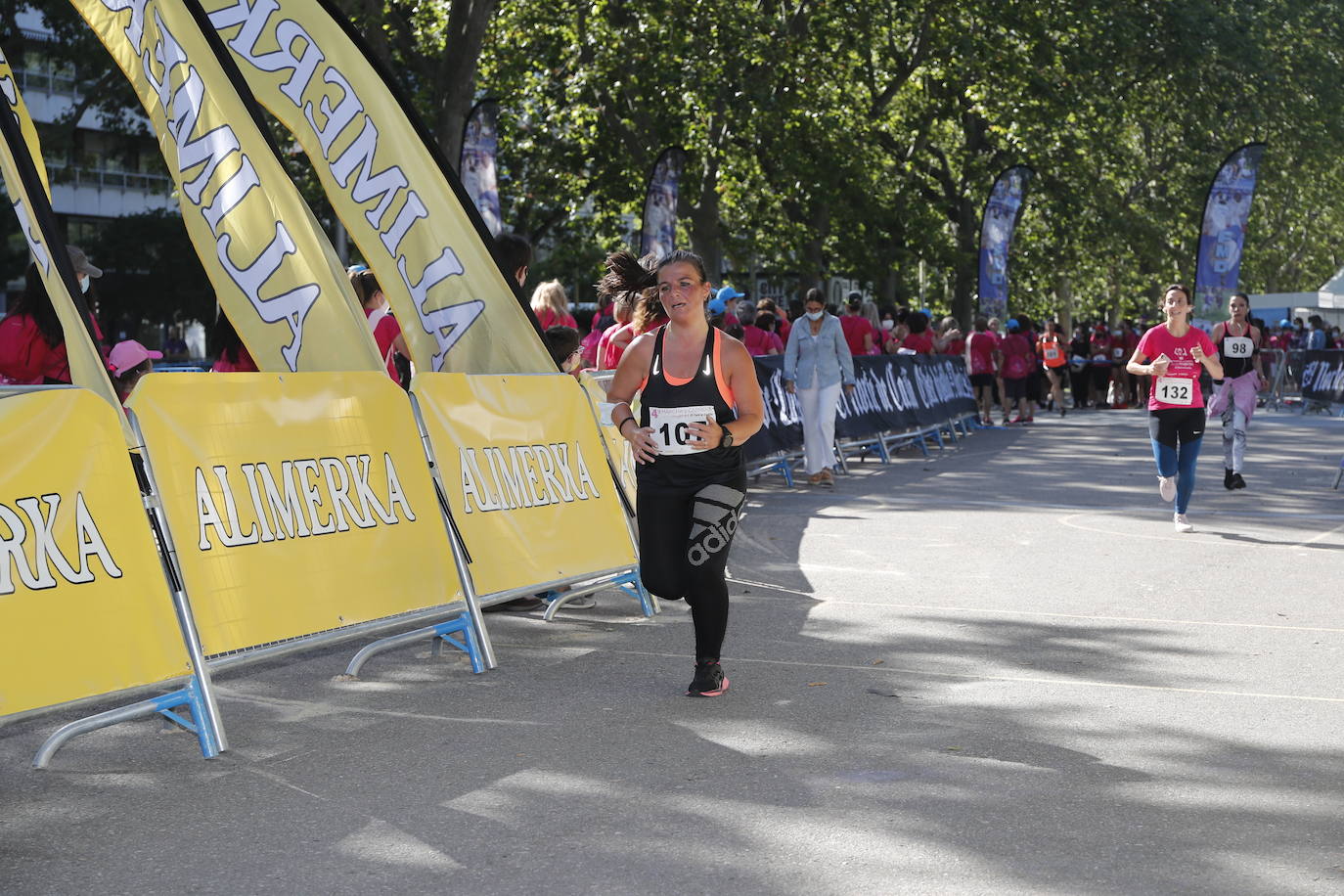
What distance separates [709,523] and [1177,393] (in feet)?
23.2

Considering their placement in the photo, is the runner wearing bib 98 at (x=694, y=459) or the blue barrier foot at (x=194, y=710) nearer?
the blue barrier foot at (x=194, y=710)

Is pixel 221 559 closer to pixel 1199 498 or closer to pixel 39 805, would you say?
pixel 39 805

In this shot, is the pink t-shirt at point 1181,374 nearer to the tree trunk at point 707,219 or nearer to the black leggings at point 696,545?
the black leggings at point 696,545

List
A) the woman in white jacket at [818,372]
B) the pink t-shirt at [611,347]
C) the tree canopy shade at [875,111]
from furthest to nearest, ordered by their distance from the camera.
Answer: the tree canopy shade at [875,111] < the woman in white jacket at [818,372] < the pink t-shirt at [611,347]

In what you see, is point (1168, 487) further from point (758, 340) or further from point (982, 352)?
point (982, 352)

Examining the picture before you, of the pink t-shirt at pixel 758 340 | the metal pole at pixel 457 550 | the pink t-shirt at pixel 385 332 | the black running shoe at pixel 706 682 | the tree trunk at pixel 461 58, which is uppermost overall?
the tree trunk at pixel 461 58

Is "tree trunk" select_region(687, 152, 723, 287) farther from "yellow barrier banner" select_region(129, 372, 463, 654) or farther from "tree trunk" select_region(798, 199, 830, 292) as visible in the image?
"yellow barrier banner" select_region(129, 372, 463, 654)

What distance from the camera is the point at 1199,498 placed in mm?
15625

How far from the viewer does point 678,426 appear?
6934 millimetres

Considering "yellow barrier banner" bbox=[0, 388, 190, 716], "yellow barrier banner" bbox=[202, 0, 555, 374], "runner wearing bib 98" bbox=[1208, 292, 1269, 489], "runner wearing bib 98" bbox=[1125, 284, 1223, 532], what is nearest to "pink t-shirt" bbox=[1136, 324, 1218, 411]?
"runner wearing bib 98" bbox=[1125, 284, 1223, 532]

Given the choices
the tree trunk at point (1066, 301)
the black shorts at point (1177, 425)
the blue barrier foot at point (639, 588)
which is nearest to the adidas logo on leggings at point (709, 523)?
the blue barrier foot at point (639, 588)

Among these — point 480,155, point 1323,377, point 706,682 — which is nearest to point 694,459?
point 706,682

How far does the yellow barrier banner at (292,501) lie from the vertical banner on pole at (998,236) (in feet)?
87.0

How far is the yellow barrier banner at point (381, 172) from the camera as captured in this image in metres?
8.66
